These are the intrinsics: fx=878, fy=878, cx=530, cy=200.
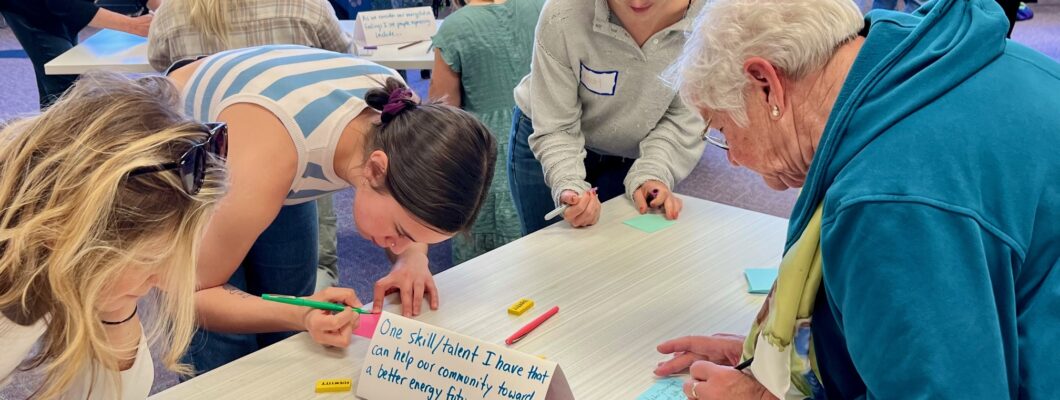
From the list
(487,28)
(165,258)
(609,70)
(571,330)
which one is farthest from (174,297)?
(487,28)

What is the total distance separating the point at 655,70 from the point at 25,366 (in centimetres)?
141

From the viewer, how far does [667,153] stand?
2.04 m

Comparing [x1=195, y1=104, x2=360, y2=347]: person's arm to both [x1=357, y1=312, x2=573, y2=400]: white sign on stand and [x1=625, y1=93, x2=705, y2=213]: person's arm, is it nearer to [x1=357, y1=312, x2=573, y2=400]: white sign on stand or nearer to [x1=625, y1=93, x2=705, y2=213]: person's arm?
[x1=357, y1=312, x2=573, y2=400]: white sign on stand

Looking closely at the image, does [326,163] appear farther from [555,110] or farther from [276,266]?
[555,110]

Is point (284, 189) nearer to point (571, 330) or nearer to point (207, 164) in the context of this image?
point (207, 164)

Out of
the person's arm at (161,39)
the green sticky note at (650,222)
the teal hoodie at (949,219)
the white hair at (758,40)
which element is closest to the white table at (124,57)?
the person's arm at (161,39)

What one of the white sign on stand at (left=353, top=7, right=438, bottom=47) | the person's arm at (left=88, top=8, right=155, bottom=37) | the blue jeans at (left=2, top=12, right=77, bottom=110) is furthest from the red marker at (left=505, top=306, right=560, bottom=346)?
the blue jeans at (left=2, top=12, right=77, bottom=110)

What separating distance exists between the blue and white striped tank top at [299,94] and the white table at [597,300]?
0.96ft

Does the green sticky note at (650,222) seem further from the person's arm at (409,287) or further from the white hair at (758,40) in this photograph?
the white hair at (758,40)

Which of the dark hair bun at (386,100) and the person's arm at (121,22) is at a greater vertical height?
the dark hair bun at (386,100)

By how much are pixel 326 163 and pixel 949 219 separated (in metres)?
1.00

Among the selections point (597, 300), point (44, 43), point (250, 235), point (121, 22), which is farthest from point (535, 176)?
point (44, 43)

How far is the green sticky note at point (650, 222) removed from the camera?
1.93 m

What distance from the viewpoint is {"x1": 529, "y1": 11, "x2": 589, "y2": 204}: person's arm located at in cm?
201
